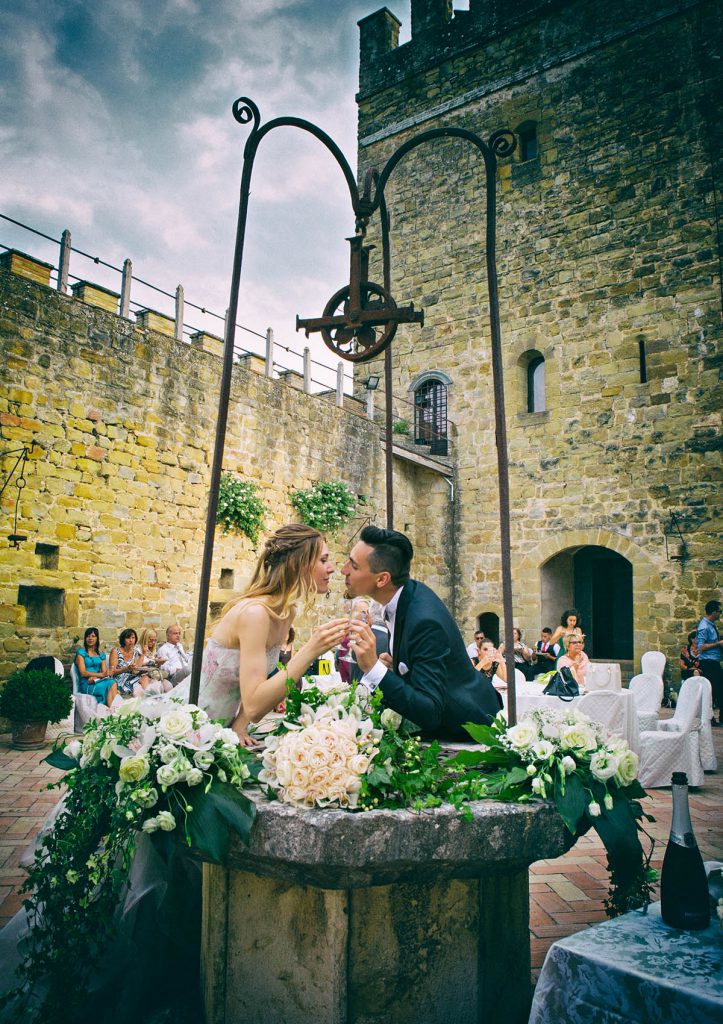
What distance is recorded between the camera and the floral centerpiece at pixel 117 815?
1.88 m

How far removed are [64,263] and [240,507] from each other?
4.22 meters

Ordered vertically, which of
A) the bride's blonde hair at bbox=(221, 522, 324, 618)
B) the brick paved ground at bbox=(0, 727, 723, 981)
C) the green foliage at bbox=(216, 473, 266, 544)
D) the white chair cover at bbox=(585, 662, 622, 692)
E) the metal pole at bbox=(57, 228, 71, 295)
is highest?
the metal pole at bbox=(57, 228, 71, 295)

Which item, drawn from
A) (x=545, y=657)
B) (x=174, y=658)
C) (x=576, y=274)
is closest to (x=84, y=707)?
(x=174, y=658)

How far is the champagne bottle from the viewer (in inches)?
67.8

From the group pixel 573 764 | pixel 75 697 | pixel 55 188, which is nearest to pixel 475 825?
pixel 573 764

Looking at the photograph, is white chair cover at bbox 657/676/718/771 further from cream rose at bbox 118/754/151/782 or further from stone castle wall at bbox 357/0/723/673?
stone castle wall at bbox 357/0/723/673

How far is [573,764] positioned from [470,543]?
12387 millimetres

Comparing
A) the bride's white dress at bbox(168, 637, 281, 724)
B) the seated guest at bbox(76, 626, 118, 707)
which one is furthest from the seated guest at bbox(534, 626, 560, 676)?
the bride's white dress at bbox(168, 637, 281, 724)

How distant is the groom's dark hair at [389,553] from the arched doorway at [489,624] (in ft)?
38.4

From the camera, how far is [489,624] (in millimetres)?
14258

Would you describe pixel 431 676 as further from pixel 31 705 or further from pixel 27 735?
pixel 27 735

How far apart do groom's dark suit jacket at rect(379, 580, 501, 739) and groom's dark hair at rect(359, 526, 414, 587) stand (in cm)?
7

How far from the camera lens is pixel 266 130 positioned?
2797mm

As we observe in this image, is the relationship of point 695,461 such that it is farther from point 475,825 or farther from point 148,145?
point 475,825
